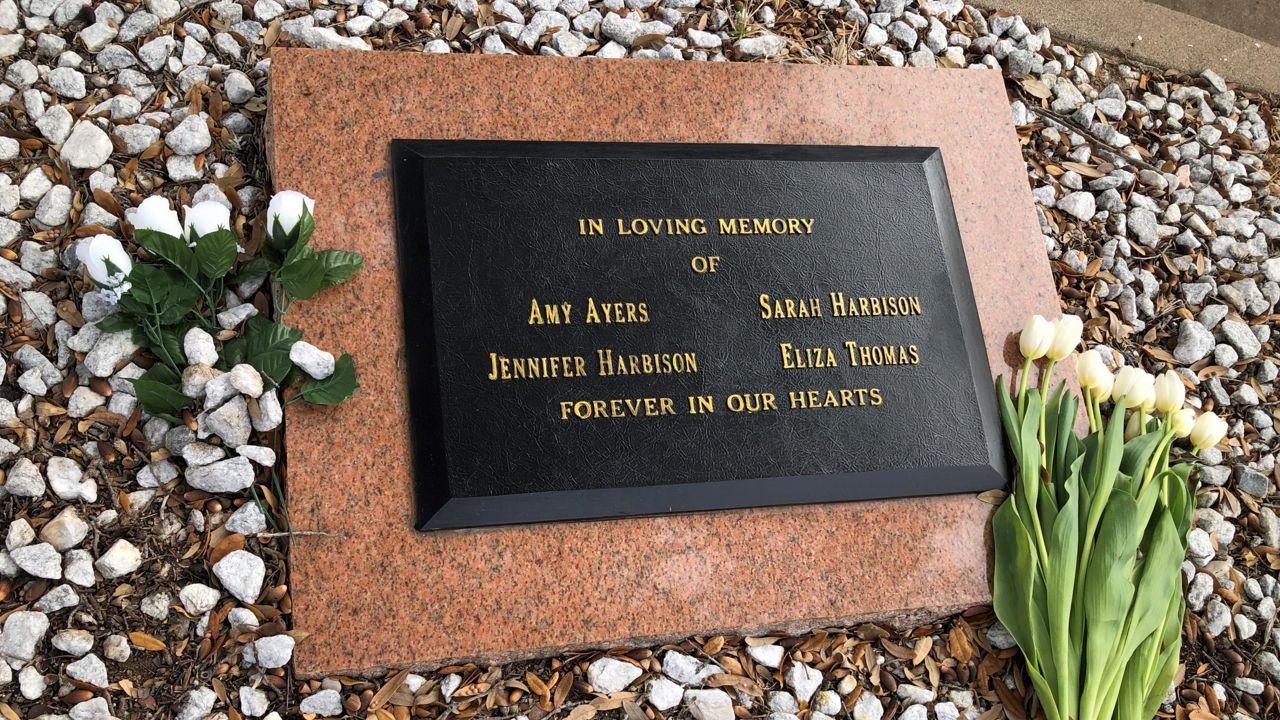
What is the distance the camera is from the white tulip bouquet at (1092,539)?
240 cm

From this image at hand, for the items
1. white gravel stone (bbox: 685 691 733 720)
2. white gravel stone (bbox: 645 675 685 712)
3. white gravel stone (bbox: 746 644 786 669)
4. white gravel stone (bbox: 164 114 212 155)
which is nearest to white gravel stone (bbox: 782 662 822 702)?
white gravel stone (bbox: 746 644 786 669)

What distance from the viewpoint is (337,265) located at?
7.62 ft

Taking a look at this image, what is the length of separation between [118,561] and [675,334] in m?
1.37

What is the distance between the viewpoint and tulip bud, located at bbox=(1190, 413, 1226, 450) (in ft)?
8.98

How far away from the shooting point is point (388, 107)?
2574 mm

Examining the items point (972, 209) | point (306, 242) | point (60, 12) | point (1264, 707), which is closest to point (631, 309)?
point (306, 242)

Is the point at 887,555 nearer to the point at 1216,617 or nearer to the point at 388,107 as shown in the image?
the point at 1216,617

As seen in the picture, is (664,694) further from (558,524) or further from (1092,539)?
(1092,539)

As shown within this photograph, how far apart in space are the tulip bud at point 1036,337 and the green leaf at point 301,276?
189 cm

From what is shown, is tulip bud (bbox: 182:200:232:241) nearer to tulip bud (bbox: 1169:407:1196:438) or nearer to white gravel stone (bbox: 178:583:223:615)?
white gravel stone (bbox: 178:583:223:615)

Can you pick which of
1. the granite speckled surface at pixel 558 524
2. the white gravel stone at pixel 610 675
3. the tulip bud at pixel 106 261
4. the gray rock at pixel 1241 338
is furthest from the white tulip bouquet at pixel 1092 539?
the tulip bud at pixel 106 261

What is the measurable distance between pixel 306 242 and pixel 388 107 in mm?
488

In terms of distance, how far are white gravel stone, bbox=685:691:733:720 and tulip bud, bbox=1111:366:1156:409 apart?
→ 1381 mm

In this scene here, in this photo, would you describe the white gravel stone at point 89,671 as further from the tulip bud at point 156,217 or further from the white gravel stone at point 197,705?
the tulip bud at point 156,217
